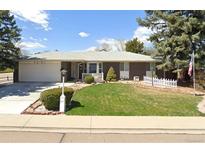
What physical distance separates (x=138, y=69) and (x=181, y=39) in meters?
8.49

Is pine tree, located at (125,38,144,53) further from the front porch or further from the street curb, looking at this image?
the street curb

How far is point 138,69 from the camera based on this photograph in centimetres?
3070

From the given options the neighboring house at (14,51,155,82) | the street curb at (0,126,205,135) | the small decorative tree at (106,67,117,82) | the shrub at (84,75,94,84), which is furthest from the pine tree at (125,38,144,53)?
the street curb at (0,126,205,135)

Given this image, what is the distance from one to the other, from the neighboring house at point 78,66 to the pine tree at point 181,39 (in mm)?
5174

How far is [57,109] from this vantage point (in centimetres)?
1304

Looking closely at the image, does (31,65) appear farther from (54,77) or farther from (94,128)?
(94,128)

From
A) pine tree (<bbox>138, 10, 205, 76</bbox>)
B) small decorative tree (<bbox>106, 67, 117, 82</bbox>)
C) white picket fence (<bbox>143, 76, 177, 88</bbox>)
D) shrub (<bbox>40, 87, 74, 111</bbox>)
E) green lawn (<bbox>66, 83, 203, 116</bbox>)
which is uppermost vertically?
pine tree (<bbox>138, 10, 205, 76</bbox>)

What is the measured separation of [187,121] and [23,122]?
20.5 ft

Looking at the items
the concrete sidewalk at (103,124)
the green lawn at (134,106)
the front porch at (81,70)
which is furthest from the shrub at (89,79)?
the concrete sidewalk at (103,124)

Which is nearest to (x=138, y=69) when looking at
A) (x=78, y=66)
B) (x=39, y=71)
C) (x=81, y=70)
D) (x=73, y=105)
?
(x=81, y=70)

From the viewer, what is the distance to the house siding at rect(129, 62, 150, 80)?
30.6 m

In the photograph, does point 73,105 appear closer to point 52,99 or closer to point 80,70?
point 52,99

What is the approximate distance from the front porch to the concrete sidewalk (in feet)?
58.4
